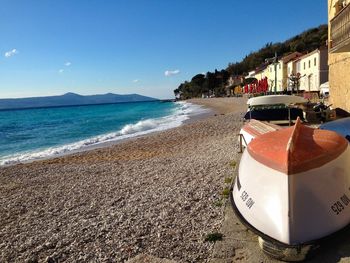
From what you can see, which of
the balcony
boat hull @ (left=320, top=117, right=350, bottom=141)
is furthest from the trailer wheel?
the balcony

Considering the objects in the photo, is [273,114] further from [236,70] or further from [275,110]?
[236,70]

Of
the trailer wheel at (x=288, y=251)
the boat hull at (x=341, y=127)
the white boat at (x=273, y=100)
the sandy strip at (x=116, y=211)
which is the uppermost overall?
the white boat at (x=273, y=100)

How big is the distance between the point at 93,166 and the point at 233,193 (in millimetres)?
8720

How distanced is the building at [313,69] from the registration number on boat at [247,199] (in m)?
39.1

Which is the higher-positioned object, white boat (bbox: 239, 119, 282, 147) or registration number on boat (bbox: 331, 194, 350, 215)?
white boat (bbox: 239, 119, 282, 147)

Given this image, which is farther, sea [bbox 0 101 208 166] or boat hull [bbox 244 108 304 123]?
sea [bbox 0 101 208 166]

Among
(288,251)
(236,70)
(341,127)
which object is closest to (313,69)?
(341,127)

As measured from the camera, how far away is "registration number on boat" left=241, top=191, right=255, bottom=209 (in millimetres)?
4324

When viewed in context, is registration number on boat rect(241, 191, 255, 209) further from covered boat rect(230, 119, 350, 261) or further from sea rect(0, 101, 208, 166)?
sea rect(0, 101, 208, 166)

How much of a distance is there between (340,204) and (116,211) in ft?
13.7

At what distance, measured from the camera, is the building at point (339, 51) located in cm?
1185

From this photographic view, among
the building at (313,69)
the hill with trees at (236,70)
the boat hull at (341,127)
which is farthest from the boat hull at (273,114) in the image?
the hill with trees at (236,70)

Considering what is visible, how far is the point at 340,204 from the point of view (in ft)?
13.2

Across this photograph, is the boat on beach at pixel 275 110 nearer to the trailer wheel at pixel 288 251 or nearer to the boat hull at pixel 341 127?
the boat hull at pixel 341 127
